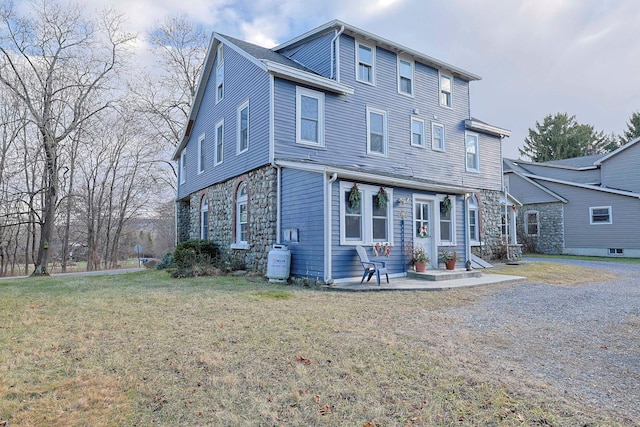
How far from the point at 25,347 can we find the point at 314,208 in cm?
607

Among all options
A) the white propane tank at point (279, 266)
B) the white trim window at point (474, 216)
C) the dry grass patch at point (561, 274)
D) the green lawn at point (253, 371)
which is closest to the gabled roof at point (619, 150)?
the white trim window at point (474, 216)

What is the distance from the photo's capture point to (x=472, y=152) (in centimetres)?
1608

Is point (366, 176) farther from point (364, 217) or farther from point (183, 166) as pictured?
point (183, 166)

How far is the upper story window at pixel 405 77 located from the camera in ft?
44.7

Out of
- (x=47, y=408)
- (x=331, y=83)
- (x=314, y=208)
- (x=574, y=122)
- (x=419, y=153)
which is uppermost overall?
(x=574, y=122)

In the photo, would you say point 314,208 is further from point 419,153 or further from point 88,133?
point 88,133

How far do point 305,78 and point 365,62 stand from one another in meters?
2.92

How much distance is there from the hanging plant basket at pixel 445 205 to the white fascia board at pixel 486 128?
587 cm

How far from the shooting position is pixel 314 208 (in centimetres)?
916

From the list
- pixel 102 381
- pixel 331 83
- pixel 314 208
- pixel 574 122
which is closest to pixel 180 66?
pixel 331 83

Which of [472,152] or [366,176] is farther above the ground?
[472,152]

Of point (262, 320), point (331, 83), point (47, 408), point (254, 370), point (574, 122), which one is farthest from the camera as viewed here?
point (574, 122)

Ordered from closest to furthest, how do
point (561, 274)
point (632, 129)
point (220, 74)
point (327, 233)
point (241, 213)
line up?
point (327, 233)
point (561, 274)
point (241, 213)
point (220, 74)
point (632, 129)

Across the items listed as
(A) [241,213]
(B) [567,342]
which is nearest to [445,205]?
(A) [241,213]
